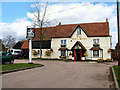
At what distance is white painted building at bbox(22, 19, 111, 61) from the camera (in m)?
31.3

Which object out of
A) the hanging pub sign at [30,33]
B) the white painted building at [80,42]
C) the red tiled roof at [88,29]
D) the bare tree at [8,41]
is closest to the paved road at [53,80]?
the hanging pub sign at [30,33]

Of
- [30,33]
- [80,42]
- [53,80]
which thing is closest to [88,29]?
[80,42]

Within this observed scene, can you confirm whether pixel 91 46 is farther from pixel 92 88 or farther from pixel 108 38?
pixel 92 88

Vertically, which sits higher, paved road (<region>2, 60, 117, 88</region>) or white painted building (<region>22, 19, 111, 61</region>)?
white painted building (<region>22, 19, 111, 61</region>)

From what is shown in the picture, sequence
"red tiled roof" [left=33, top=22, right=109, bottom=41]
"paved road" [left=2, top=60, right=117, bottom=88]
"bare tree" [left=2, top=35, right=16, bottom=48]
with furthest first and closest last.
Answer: "bare tree" [left=2, top=35, right=16, bottom=48] → "red tiled roof" [left=33, top=22, right=109, bottom=41] → "paved road" [left=2, top=60, right=117, bottom=88]

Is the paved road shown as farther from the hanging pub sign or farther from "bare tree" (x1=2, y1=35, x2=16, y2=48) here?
"bare tree" (x1=2, y1=35, x2=16, y2=48)

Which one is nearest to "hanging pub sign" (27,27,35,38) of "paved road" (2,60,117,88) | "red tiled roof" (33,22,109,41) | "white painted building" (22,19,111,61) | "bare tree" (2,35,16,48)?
"paved road" (2,60,117,88)

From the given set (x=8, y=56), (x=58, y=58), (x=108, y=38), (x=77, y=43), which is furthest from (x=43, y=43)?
(x=8, y=56)

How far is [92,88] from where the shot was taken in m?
7.58

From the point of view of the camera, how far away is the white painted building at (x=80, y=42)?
31312mm

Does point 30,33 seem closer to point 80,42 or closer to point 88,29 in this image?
point 80,42

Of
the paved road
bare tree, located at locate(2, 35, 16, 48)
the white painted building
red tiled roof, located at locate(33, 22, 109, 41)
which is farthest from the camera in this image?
bare tree, located at locate(2, 35, 16, 48)

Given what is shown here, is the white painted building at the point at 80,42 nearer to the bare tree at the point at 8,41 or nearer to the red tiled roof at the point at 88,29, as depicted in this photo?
the red tiled roof at the point at 88,29

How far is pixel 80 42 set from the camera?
33.0m
